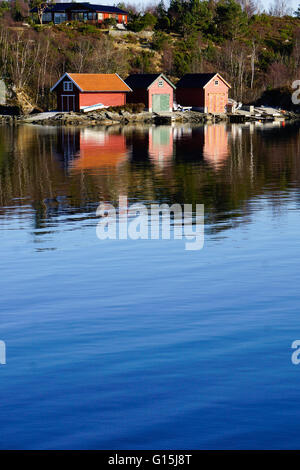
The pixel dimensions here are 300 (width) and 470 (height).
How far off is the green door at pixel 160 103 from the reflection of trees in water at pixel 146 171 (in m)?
33.8

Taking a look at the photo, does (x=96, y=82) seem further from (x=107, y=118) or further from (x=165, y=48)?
(x=165, y=48)

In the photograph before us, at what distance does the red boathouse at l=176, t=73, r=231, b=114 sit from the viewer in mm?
104688

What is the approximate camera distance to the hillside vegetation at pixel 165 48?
110 meters

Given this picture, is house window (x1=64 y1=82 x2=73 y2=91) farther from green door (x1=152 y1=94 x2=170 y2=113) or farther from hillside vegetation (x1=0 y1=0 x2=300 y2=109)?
green door (x1=152 y1=94 x2=170 y2=113)

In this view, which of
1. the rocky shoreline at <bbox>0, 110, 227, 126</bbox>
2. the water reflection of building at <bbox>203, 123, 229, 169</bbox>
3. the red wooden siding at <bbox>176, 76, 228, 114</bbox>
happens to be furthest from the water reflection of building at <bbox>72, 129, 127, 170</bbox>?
the red wooden siding at <bbox>176, 76, 228, 114</bbox>

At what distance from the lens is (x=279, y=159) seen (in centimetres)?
4628

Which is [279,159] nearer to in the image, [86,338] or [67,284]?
[67,284]

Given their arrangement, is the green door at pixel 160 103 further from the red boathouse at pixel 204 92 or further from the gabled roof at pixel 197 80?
the gabled roof at pixel 197 80

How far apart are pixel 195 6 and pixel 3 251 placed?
144 meters

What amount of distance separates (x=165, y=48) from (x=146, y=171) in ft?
338

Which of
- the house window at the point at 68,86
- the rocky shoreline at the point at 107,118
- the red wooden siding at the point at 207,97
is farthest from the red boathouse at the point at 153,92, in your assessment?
the house window at the point at 68,86

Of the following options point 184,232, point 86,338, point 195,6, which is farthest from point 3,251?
point 195,6

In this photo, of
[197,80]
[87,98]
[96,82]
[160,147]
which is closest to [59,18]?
[197,80]

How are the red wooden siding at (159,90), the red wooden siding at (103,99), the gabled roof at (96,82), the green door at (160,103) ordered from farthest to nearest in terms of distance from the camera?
1. the green door at (160,103)
2. the red wooden siding at (159,90)
3. the red wooden siding at (103,99)
4. the gabled roof at (96,82)
